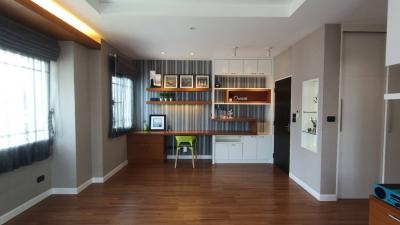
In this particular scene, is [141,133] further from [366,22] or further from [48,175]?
[366,22]

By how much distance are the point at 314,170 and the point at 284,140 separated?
1358 millimetres

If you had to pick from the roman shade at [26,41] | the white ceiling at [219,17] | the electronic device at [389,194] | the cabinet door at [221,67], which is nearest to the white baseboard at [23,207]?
the roman shade at [26,41]

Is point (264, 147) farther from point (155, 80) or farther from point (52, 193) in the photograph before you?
point (52, 193)

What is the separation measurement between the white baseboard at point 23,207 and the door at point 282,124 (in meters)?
4.41

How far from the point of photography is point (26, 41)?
2787 mm

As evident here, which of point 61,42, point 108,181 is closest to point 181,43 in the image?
point 61,42

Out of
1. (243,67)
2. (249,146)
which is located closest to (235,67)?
(243,67)

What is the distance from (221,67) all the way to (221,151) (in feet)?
6.78

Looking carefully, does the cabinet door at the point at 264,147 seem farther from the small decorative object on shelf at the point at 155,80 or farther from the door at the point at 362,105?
the small decorative object on shelf at the point at 155,80

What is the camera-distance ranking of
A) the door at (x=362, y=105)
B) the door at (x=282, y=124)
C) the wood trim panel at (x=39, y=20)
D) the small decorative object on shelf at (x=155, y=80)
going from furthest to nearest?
the small decorative object on shelf at (x=155, y=80) → the door at (x=282, y=124) → the door at (x=362, y=105) → the wood trim panel at (x=39, y=20)

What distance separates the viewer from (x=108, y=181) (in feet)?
13.8

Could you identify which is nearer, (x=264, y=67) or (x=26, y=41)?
(x=26, y=41)

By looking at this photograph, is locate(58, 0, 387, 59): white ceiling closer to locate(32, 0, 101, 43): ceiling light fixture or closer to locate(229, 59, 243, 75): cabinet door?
locate(32, 0, 101, 43): ceiling light fixture

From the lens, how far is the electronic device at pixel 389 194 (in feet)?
5.43
